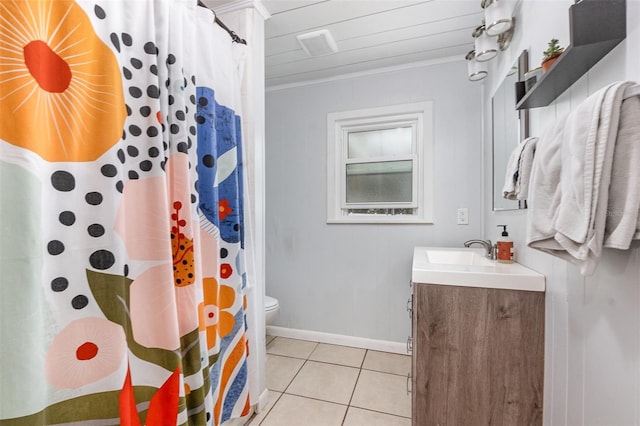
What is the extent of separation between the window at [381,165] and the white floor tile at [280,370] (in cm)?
117

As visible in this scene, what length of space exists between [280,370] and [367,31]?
242cm

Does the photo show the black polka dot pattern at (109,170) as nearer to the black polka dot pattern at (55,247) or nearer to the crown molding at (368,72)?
the black polka dot pattern at (55,247)

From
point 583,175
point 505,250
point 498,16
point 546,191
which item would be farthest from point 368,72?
point 583,175

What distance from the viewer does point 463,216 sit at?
2.15m

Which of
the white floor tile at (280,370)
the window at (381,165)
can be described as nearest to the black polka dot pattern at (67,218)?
the white floor tile at (280,370)


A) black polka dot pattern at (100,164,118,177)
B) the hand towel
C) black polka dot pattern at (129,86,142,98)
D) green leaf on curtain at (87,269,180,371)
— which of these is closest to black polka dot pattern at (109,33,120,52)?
black polka dot pattern at (129,86,142,98)

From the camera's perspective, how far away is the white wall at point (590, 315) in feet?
2.14

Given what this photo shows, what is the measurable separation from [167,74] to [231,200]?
1.75 ft

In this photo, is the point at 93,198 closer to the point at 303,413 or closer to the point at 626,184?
the point at 626,184

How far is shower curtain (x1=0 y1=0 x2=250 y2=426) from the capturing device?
63 centimetres

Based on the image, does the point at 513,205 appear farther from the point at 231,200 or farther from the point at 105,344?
the point at 105,344

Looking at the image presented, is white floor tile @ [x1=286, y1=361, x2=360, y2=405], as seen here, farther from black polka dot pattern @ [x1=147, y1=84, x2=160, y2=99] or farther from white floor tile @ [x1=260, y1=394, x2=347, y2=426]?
black polka dot pattern @ [x1=147, y1=84, x2=160, y2=99]

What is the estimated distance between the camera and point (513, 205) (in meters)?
1.44

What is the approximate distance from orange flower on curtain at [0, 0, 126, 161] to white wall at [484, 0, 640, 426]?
4.36 ft
